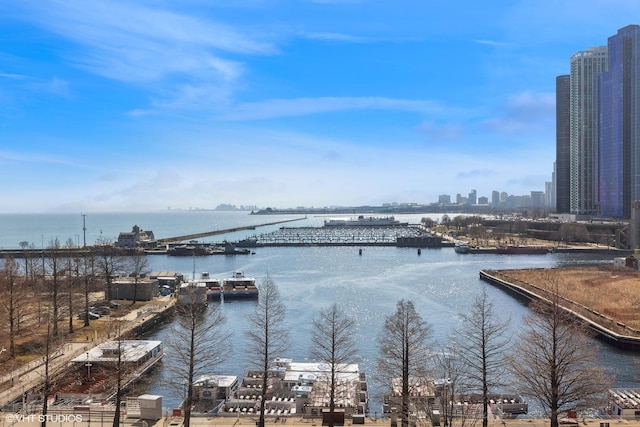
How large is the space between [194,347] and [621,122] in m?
99.7

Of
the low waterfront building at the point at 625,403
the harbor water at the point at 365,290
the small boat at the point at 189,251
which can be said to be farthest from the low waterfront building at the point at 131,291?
the small boat at the point at 189,251

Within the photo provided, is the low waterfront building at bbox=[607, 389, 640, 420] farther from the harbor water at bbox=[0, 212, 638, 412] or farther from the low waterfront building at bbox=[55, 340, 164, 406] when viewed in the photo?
the low waterfront building at bbox=[55, 340, 164, 406]

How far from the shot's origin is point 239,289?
40.3 meters

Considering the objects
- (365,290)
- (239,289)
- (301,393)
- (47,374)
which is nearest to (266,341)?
(301,393)

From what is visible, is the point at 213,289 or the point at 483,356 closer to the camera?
the point at 483,356

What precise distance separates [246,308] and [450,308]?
12.7m

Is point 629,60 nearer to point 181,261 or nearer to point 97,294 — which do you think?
point 181,261

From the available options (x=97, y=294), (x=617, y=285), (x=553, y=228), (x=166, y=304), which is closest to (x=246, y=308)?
(x=166, y=304)

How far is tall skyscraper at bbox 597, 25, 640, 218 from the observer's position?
304ft

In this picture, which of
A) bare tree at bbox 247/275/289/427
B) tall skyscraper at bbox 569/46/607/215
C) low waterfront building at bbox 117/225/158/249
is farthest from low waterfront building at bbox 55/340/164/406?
tall skyscraper at bbox 569/46/607/215

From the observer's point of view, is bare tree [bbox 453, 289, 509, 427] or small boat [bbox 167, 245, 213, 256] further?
small boat [bbox 167, 245, 213, 256]

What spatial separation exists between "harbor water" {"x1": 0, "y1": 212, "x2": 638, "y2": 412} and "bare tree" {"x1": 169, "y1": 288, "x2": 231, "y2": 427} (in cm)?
46

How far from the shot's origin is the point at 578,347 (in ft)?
43.6

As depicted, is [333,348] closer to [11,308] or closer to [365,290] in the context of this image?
[11,308]
